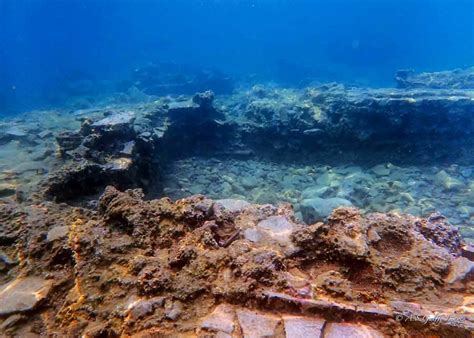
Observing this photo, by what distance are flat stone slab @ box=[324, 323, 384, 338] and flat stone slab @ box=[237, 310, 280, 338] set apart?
297 mm

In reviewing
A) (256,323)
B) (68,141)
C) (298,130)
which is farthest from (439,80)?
(256,323)

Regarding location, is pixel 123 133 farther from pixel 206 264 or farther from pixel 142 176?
pixel 206 264

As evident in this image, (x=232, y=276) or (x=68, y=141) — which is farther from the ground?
(x=68, y=141)

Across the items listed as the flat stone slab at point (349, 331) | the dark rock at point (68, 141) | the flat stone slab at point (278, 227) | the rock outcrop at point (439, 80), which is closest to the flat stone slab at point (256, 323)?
the flat stone slab at point (349, 331)

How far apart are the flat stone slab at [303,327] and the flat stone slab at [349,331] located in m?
0.04

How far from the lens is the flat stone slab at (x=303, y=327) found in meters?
1.70

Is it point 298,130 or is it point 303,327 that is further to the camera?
point 298,130

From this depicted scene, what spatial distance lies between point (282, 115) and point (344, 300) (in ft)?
29.0

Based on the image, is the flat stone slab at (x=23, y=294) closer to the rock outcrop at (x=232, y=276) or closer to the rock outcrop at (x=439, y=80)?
the rock outcrop at (x=232, y=276)

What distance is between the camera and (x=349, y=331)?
5.65 feet

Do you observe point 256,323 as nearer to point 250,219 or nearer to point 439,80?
point 250,219

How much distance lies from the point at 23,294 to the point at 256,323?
1906 mm

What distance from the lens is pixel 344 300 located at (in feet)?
6.22

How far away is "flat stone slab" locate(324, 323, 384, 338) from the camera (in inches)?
66.9
